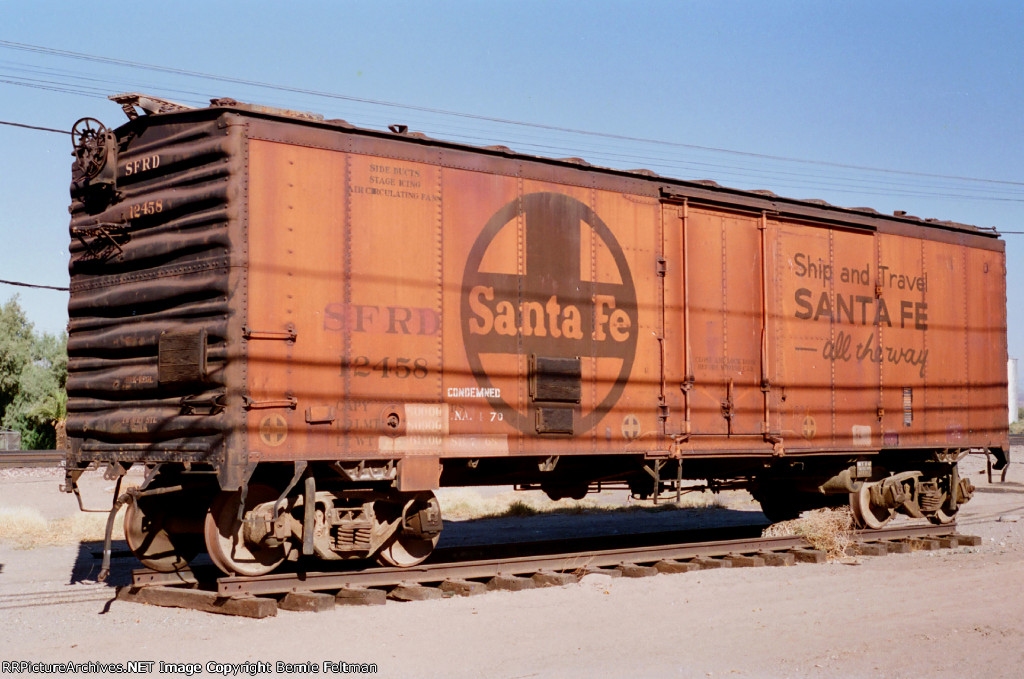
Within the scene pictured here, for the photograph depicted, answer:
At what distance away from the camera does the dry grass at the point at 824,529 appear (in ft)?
45.2

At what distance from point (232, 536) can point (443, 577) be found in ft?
7.35

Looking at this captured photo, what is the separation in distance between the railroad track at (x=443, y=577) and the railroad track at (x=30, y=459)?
18588 mm

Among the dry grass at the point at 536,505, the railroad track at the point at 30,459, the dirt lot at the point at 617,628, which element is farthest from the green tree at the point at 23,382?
the dirt lot at the point at 617,628

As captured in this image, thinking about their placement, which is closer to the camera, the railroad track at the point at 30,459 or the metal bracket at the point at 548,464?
the metal bracket at the point at 548,464

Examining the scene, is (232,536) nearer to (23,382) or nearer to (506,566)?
(506,566)

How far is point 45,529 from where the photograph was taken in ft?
54.6

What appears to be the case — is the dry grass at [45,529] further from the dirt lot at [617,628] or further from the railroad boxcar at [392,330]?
the railroad boxcar at [392,330]

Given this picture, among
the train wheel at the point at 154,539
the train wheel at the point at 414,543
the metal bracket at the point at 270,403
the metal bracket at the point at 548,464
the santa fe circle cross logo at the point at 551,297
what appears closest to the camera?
the metal bracket at the point at 270,403

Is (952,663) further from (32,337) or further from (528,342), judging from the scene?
(32,337)

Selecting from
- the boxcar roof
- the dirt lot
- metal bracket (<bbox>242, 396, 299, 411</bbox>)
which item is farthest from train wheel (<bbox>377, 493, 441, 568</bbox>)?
the boxcar roof

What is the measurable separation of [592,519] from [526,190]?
9.41m

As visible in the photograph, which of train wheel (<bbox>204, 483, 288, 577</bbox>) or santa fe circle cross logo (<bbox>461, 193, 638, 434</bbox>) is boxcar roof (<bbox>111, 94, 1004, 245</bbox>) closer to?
santa fe circle cross logo (<bbox>461, 193, 638, 434</bbox>)

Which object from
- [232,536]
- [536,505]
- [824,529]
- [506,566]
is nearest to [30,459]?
[536,505]

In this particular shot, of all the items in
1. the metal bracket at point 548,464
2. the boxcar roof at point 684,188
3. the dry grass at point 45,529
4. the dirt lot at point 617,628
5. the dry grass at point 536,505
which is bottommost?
the dry grass at point 536,505
